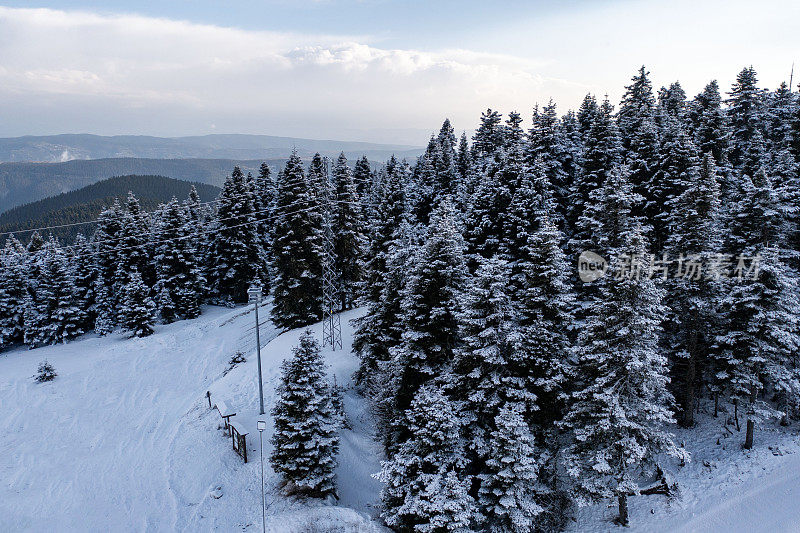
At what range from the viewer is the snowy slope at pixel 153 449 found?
60.3 feet

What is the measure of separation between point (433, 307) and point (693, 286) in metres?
13.5

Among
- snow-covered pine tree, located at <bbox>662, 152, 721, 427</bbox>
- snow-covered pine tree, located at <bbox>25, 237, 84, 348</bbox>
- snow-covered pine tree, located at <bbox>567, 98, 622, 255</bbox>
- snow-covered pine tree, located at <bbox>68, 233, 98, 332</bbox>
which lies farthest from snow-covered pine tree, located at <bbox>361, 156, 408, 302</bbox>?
snow-covered pine tree, located at <bbox>68, 233, 98, 332</bbox>

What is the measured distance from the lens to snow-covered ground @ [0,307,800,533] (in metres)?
18.0

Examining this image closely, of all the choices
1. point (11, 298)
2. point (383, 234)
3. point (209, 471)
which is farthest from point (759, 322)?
point (11, 298)

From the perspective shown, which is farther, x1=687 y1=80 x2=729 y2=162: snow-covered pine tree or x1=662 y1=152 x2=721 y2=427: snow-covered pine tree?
x1=687 y1=80 x2=729 y2=162: snow-covered pine tree

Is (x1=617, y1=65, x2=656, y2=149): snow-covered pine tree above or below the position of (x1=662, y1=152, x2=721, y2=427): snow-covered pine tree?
above

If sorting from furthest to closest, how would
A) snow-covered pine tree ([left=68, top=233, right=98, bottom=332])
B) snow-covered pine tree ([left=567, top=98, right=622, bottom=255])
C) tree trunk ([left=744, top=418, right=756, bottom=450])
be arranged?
snow-covered pine tree ([left=68, top=233, right=98, bottom=332]), snow-covered pine tree ([left=567, top=98, right=622, bottom=255]), tree trunk ([left=744, top=418, right=756, bottom=450])

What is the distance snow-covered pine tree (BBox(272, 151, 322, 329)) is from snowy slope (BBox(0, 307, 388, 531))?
262cm

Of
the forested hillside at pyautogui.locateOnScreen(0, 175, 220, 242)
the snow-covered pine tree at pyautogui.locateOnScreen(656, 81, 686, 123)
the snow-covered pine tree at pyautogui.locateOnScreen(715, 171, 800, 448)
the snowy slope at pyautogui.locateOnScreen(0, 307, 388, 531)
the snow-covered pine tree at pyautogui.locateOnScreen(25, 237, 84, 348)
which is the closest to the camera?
the snowy slope at pyautogui.locateOnScreen(0, 307, 388, 531)

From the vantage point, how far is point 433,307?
20.1 metres

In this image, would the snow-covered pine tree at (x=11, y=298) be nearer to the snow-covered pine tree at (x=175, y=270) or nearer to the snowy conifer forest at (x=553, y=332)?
the snow-covered pine tree at (x=175, y=270)

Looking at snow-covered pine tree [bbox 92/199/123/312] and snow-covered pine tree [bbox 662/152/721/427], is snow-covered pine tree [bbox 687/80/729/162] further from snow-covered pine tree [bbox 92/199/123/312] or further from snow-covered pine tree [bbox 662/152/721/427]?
snow-covered pine tree [bbox 92/199/123/312]

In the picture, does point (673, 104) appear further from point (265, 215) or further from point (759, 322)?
point (265, 215)

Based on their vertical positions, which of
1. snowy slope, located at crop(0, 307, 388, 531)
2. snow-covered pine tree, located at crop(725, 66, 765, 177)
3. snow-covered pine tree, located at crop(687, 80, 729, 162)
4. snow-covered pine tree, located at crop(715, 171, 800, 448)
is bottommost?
snowy slope, located at crop(0, 307, 388, 531)
